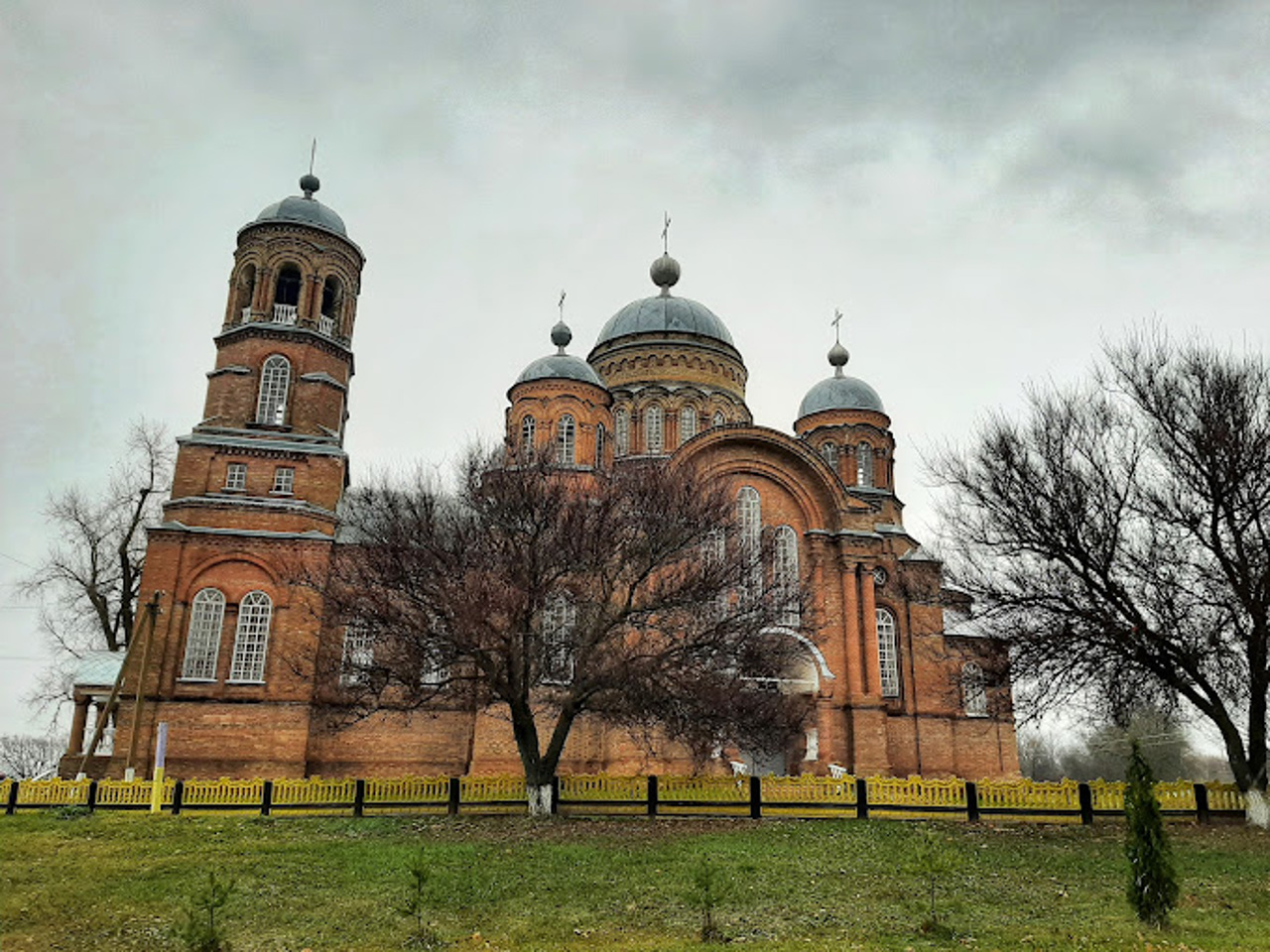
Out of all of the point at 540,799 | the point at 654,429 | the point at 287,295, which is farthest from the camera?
the point at 654,429

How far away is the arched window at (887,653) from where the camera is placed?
2958cm

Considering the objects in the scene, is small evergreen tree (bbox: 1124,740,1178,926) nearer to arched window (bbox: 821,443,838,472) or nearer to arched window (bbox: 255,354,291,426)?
arched window (bbox: 255,354,291,426)

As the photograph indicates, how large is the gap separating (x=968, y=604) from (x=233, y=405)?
19607 millimetres

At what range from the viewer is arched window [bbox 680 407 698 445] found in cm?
3397

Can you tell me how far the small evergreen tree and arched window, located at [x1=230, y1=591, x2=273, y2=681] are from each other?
20175 millimetres

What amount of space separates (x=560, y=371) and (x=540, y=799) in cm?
1535

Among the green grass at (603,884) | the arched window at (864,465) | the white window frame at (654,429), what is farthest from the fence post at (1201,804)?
the white window frame at (654,429)

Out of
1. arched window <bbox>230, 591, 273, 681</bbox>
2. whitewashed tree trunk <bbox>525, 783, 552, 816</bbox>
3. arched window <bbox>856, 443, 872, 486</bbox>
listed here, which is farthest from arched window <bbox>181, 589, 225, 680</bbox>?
arched window <bbox>856, 443, 872, 486</bbox>

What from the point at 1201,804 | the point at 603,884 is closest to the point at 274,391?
the point at 603,884

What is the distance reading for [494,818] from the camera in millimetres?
17891

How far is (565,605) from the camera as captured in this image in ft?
65.2

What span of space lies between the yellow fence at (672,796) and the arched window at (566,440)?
12.2 m

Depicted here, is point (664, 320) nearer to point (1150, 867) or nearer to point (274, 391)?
point (274, 391)

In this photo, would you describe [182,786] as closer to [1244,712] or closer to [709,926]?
[709,926]
